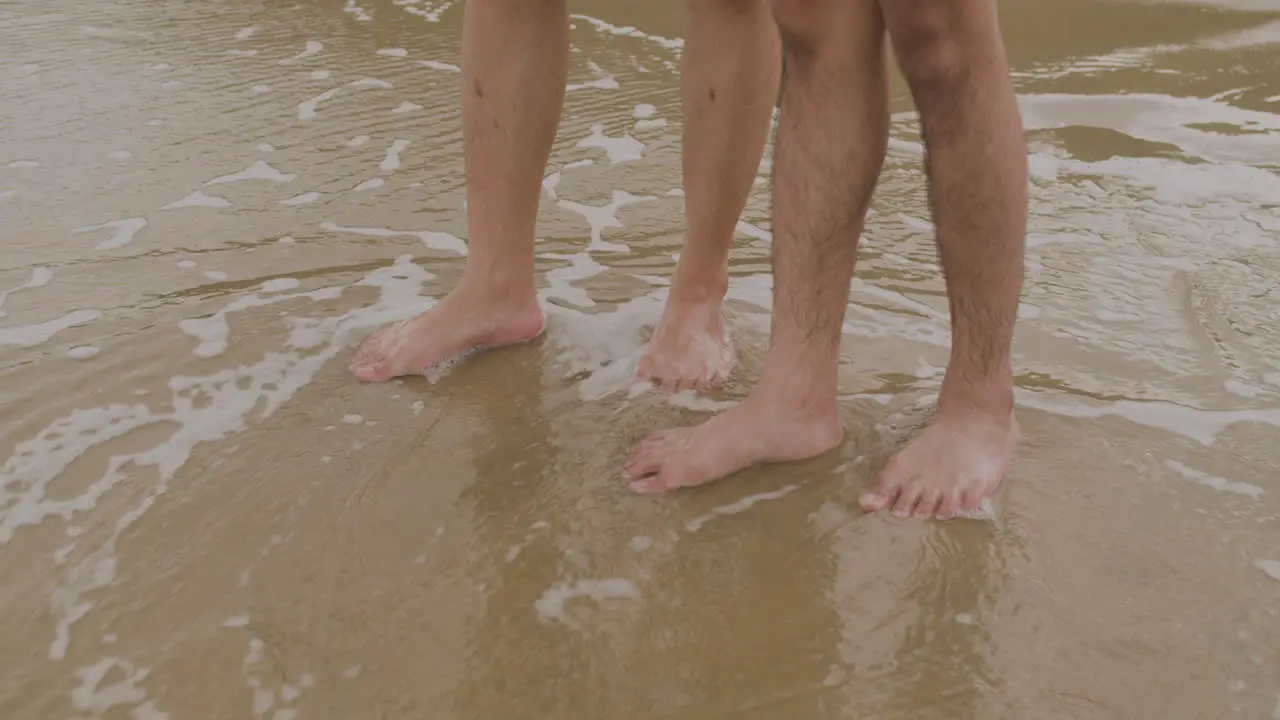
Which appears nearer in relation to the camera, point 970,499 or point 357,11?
point 970,499

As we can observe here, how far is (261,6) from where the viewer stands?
4.36m

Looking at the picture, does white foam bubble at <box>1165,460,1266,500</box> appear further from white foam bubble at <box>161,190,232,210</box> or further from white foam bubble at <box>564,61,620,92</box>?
white foam bubble at <box>564,61,620,92</box>

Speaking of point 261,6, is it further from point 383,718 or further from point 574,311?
point 383,718

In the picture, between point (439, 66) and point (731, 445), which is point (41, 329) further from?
point (439, 66)

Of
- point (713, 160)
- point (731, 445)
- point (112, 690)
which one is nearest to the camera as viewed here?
point (112, 690)

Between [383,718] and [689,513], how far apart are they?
552mm

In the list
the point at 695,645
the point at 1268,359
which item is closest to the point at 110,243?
the point at 695,645

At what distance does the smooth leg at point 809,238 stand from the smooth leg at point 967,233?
0.07m

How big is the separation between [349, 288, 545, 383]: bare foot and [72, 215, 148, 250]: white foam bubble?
0.79 m

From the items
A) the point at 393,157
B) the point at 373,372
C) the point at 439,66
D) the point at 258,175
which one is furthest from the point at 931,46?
the point at 439,66

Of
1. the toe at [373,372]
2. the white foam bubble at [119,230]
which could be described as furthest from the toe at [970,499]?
the white foam bubble at [119,230]

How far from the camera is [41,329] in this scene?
6.88ft

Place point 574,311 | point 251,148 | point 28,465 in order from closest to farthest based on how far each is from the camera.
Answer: point 28,465
point 574,311
point 251,148

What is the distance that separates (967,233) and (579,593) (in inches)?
30.2
